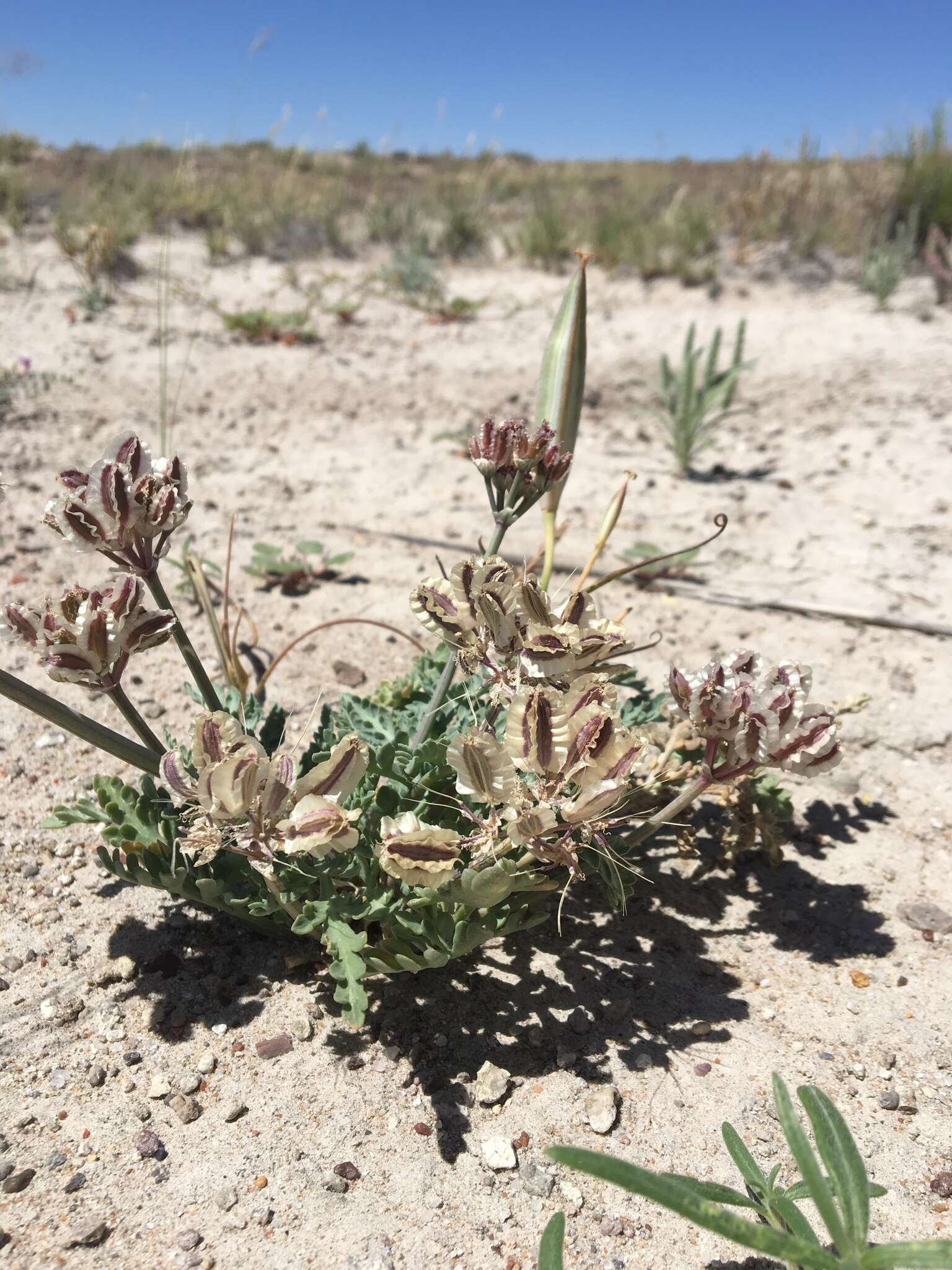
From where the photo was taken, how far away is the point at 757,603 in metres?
3.48

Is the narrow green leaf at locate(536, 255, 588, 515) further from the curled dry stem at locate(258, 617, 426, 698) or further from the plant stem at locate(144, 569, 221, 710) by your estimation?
the plant stem at locate(144, 569, 221, 710)

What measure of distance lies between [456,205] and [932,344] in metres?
5.17

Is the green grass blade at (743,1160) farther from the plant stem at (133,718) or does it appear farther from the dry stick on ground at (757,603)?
the dry stick on ground at (757,603)

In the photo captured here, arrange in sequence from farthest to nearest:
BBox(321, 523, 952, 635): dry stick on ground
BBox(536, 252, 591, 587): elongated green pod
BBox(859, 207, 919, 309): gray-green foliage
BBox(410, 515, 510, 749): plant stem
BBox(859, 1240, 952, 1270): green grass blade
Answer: BBox(859, 207, 919, 309): gray-green foliage, BBox(321, 523, 952, 635): dry stick on ground, BBox(536, 252, 591, 587): elongated green pod, BBox(410, 515, 510, 749): plant stem, BBox(859, 1240, 952, 1270): green grass blade

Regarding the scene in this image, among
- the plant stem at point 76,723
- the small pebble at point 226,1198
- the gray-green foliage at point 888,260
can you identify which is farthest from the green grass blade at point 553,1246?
the gray-green foliage at point 888,260

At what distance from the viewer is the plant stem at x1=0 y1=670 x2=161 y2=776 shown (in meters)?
1.39

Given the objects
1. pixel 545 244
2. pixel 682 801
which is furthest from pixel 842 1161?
pixel 545 244

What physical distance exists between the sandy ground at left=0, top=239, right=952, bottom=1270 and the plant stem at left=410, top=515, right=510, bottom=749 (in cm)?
50

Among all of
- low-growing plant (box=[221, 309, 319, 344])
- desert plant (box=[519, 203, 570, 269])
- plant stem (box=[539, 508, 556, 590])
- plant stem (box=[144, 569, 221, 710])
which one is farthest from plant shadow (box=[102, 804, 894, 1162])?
desert plant (box=[519, 203, 570, 269])

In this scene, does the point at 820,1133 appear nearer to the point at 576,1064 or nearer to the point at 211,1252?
the point at 576,1064

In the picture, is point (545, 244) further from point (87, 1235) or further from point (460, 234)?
point (87, 1235)

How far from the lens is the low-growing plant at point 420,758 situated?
1390mm

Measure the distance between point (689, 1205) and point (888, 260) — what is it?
7.35 m

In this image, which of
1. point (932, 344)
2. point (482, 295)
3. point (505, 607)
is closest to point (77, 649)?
point (505, 607)
